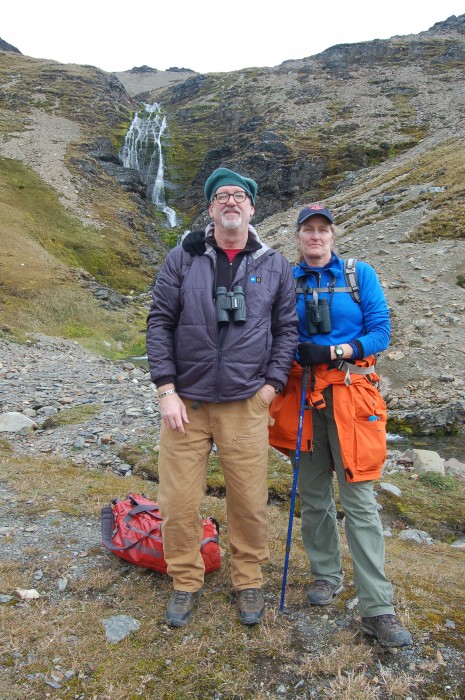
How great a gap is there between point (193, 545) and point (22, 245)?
37.7m

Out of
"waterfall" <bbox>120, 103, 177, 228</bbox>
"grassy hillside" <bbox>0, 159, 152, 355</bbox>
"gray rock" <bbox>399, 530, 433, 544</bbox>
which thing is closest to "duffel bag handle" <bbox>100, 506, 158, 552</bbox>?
"gray rock" <bbox>399, 530, 433, 544</bbox>

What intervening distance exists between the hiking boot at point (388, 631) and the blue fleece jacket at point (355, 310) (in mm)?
2366

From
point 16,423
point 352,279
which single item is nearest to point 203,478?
point 352,279

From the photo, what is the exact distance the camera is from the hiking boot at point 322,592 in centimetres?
484

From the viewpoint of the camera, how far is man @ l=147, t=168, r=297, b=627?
14.4 ft

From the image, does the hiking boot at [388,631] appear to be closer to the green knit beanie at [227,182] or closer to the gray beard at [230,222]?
the gray beard at [230,222]

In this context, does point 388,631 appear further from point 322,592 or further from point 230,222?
point 230,222

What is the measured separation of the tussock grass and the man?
27 cm

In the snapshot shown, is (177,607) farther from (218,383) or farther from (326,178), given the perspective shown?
(326,178)

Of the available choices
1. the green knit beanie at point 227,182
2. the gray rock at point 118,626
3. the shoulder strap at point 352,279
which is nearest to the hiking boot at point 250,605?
the gray rock at point 118,626

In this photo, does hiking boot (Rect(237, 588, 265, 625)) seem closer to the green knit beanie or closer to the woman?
the woman

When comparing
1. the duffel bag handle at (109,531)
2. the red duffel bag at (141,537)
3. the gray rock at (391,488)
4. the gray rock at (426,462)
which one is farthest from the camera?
the gray rock at (426,462)

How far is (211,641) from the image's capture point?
420cm

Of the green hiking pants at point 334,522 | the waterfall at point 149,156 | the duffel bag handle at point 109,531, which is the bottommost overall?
the duffel bag handle at point 109,531
